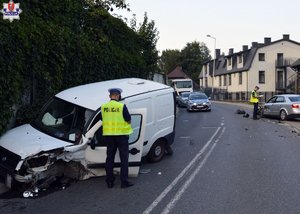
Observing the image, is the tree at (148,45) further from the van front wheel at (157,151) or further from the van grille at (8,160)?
the van grille at (8,160)

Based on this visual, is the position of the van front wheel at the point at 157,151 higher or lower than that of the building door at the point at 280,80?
lower

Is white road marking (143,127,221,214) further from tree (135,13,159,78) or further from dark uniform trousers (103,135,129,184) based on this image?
tree (135,13,159,78)

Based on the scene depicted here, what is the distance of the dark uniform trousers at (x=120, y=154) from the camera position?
25.1 feet

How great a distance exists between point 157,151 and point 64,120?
2.80 metres

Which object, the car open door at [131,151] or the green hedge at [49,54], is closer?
the car open door at [131,151]

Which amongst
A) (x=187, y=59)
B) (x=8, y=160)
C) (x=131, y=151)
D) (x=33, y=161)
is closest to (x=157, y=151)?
(x=131, y=151)

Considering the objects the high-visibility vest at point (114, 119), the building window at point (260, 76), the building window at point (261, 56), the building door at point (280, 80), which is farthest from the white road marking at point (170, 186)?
the building door at point (280, 80)

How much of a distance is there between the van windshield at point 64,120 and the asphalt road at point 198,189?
3.25ft

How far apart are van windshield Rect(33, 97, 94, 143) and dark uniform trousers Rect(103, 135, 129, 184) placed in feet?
2.19

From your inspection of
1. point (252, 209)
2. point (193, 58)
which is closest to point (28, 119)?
point (252, 209)

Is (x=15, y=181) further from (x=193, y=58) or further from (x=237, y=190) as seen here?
(x=193, y=58)

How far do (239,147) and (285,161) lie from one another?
2.55 meters

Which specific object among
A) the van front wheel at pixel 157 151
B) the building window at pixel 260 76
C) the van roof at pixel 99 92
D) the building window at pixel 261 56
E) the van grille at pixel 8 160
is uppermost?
the building window at pixel 261 56

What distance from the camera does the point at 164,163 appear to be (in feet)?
33.0
